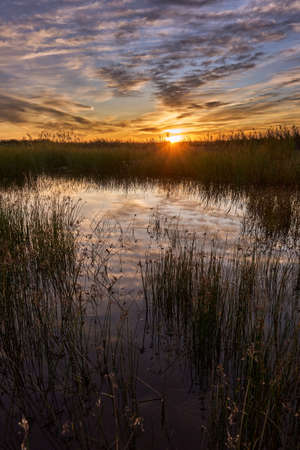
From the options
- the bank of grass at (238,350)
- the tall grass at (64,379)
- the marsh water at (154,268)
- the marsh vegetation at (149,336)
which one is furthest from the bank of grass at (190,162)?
the tall grass at (64,379)

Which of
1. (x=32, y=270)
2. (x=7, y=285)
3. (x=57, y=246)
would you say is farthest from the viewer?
(x=57, y=246)

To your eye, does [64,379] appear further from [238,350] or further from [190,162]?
[190,162]

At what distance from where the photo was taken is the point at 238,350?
2564mm

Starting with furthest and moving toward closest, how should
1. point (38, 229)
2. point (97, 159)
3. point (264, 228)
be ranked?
point (97, 159) → point (264, 228) → point (38, 229)

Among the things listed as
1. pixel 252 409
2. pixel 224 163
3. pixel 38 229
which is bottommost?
pixel 252 409

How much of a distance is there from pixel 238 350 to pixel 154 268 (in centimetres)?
143

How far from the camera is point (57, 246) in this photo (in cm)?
472

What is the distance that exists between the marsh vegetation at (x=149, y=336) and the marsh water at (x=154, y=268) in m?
0.01

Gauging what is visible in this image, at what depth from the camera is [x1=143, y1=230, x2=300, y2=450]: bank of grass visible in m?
1.83

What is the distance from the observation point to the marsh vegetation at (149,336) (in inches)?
75.9

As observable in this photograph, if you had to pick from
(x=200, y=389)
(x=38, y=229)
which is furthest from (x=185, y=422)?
(x=38, y=229)

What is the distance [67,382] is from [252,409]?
1.30 m

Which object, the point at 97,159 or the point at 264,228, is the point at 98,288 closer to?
the point at 264,228

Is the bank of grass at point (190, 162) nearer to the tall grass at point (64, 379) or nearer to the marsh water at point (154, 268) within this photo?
the marsh water at point (154, 268)
